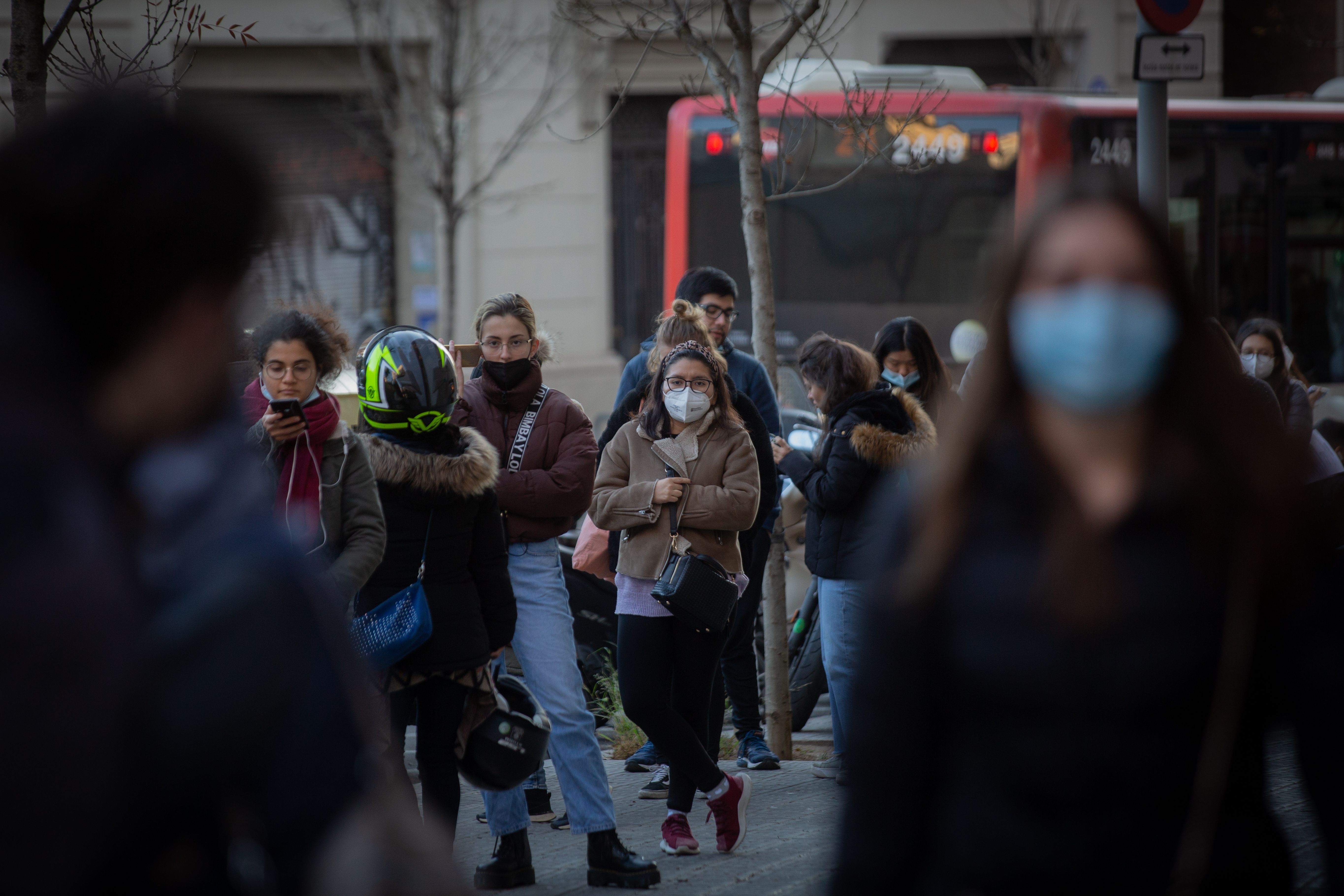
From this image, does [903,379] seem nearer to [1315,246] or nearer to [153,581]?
[153,581]

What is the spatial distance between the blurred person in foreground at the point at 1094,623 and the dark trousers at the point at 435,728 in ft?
8.09

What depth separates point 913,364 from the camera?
649 centimetres

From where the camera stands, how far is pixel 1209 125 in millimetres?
12562

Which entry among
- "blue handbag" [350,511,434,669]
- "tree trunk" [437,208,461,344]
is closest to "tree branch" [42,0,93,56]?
"blue handbag" [350,511,434,669]

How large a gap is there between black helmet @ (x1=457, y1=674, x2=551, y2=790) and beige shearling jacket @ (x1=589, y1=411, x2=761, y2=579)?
0.93 m

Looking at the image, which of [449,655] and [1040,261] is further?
[449,655]

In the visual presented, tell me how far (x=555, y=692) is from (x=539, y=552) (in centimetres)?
51

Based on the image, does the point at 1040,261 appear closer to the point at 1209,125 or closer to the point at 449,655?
the point at 449,655

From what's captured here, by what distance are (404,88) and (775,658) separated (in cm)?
1169

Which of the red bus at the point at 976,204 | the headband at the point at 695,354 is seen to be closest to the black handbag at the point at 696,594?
the headband at the point at 695,354

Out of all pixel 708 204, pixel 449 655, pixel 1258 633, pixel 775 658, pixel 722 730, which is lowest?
pixel 722 730

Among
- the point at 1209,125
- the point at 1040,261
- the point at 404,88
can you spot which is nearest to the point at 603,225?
the point at 404,88

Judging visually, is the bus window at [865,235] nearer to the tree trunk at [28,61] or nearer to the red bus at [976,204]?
the red bus at [976,204]

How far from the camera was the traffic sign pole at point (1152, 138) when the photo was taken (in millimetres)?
6023
